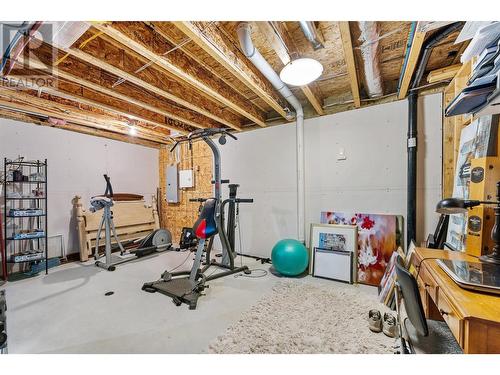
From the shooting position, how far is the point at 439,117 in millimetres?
2486

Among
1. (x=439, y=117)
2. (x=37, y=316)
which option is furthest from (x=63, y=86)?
(x=439, y=117)

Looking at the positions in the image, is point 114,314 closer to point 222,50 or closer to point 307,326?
point 307,326

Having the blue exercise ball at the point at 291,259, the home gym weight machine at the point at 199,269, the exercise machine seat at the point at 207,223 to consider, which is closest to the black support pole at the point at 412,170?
the blue exercise ball at the point at 291,259

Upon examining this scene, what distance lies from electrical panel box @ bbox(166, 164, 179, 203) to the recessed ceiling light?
12.4 feet

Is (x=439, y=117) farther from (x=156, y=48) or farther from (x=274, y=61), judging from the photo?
(x=156, y=48)

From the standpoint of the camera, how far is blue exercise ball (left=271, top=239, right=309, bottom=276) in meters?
→ 2.88

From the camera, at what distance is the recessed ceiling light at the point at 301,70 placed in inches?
68.3

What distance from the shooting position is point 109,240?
3445 mm

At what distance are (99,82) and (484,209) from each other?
146 inches

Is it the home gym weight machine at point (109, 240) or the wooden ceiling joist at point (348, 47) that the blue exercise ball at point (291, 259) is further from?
the home gym weight machine at point (109, 240)

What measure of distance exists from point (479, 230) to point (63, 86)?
4325 mm

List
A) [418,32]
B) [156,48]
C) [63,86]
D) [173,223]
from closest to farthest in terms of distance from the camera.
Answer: [418,32], [156,48], [63,86], [173,223]

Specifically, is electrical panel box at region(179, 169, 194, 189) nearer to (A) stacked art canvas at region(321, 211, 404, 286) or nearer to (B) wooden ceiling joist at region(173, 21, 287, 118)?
(B) wooden ceiling joist at region(173, 21, 287, 118)

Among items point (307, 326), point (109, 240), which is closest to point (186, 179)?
point (109, 240)
